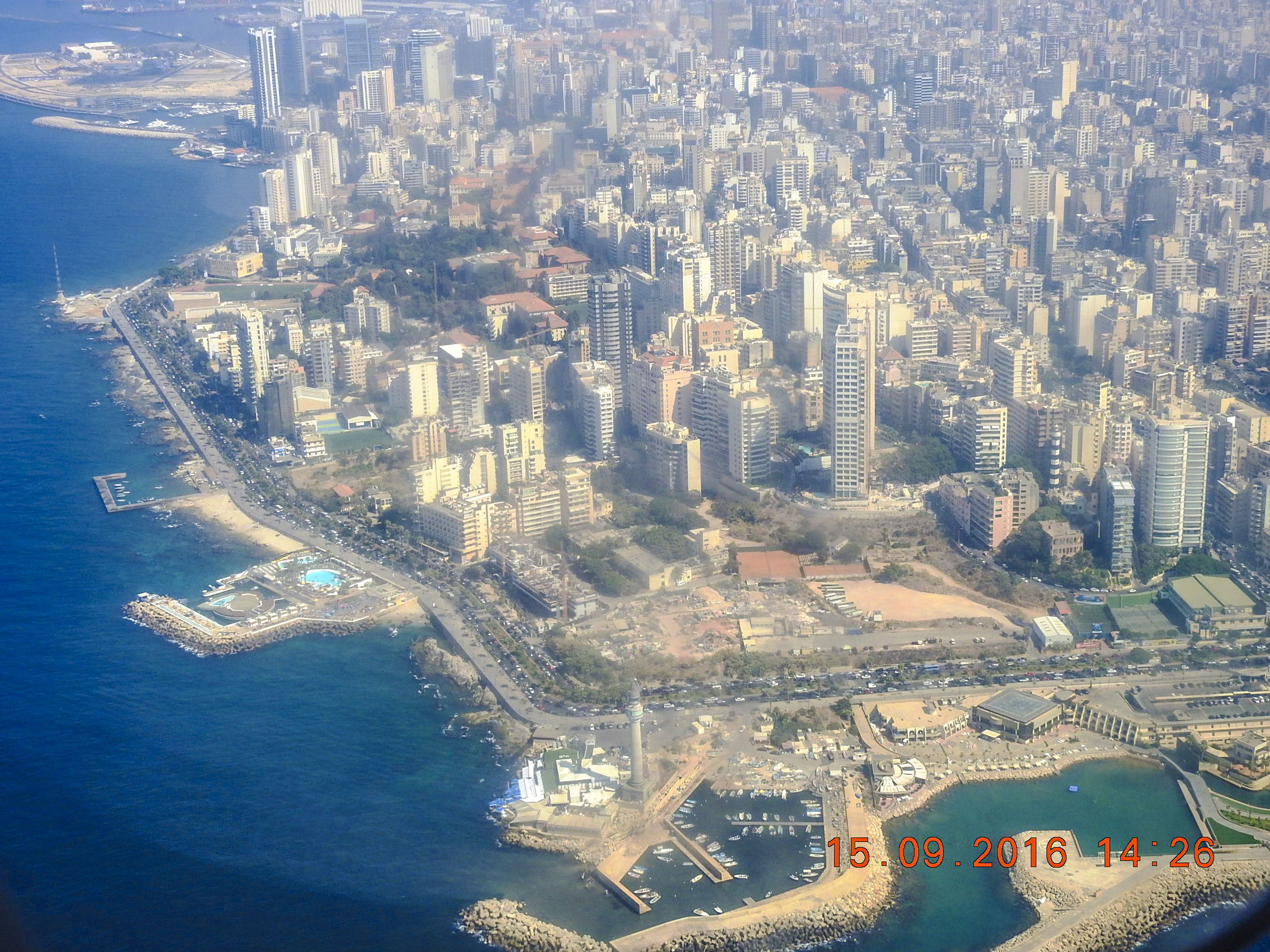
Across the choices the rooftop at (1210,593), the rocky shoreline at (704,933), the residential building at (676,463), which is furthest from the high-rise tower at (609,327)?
the rocky shoreline at (704,933)

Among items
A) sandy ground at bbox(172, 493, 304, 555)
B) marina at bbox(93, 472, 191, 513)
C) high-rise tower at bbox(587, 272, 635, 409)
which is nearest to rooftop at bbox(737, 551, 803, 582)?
sandy ground at bbox(172, 493, 304, 555)

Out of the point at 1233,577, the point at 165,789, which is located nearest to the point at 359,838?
the point at 165,789

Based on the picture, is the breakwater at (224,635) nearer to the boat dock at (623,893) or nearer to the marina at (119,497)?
the marina at (119,497)

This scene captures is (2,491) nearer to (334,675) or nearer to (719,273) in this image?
(334,675)

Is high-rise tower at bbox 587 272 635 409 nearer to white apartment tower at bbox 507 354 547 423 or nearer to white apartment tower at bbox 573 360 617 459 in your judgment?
white apartment tower at bbox 507 354 547 423

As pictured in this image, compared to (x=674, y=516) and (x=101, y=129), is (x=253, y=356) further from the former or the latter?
(x=101, y=129)

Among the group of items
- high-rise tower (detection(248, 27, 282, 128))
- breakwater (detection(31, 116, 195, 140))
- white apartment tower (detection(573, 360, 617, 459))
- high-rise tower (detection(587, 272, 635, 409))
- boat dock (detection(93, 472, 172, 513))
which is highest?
high-rise tower (detection(248, 27, 282, 128))

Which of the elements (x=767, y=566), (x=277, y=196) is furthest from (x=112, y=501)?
(x=277, y=196)
